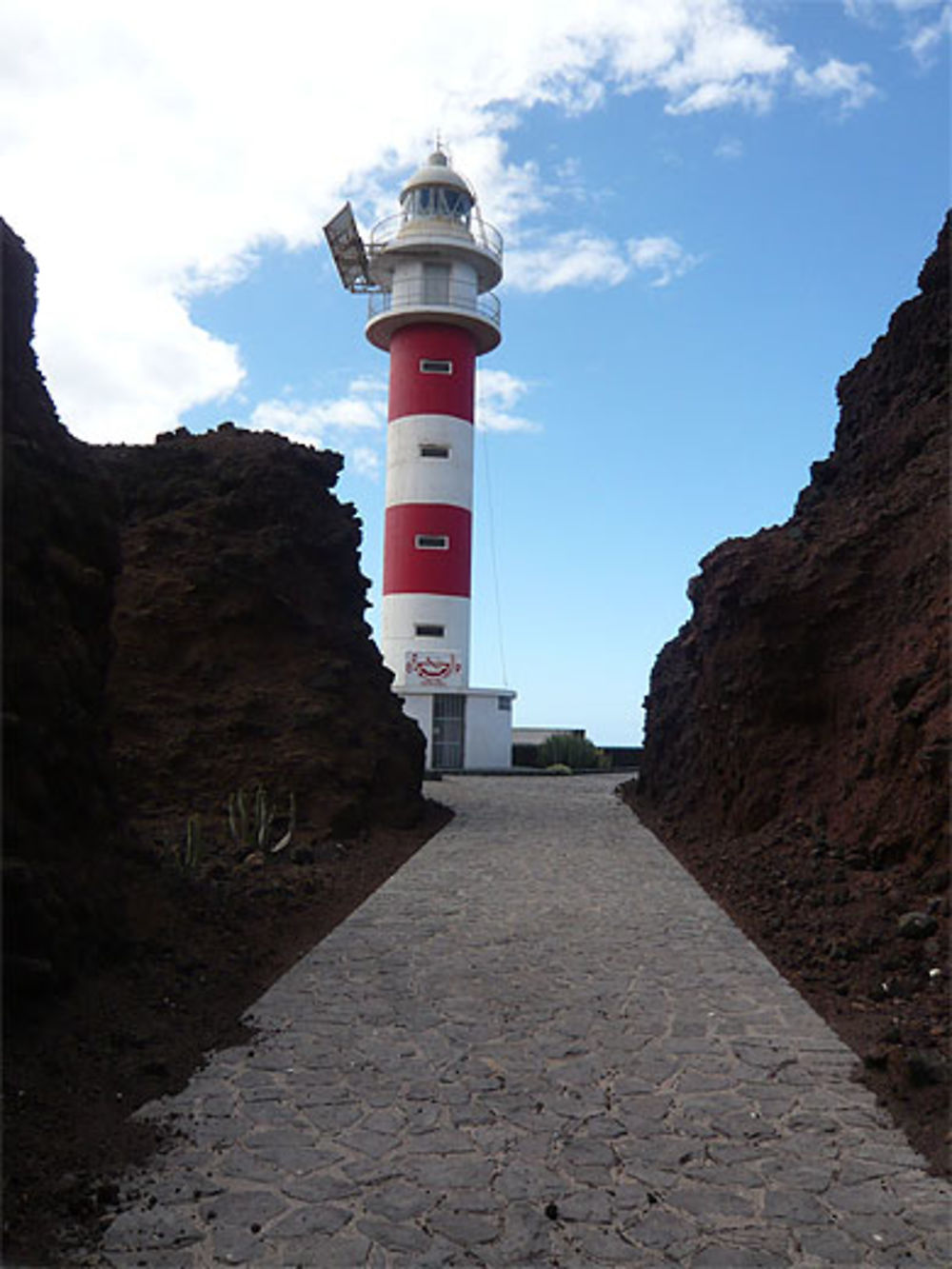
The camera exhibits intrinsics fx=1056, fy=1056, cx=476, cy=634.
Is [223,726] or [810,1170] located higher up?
[223,726]

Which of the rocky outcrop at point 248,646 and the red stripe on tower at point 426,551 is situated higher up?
the red stripe on tower at point 426,551

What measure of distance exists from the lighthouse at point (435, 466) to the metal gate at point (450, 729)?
2 centimetres

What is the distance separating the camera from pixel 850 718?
1085 centimetres

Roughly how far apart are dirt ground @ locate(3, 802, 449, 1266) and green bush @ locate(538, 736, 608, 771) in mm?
20240

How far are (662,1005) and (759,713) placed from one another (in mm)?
6123

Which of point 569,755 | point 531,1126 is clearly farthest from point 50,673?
point 569,755

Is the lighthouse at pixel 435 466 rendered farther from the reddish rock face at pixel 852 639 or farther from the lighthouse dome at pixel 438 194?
the reddish rock face at pixel 852 639

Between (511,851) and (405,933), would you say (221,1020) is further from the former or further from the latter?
(511,851)

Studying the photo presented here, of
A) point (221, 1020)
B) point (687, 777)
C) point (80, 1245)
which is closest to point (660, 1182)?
point (80, 1245)

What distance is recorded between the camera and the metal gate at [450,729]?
2721 cm

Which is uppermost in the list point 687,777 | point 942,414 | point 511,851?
point 942,414

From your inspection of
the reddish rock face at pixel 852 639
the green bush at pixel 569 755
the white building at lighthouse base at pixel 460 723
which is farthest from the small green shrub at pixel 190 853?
the green bush at pixel 569 755

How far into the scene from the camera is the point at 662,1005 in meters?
6.86

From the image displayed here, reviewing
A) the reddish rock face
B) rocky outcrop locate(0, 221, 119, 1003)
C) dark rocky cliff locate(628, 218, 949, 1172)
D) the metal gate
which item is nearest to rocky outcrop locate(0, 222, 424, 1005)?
rocky outcrop locate(0, 221, 119, 1003)
